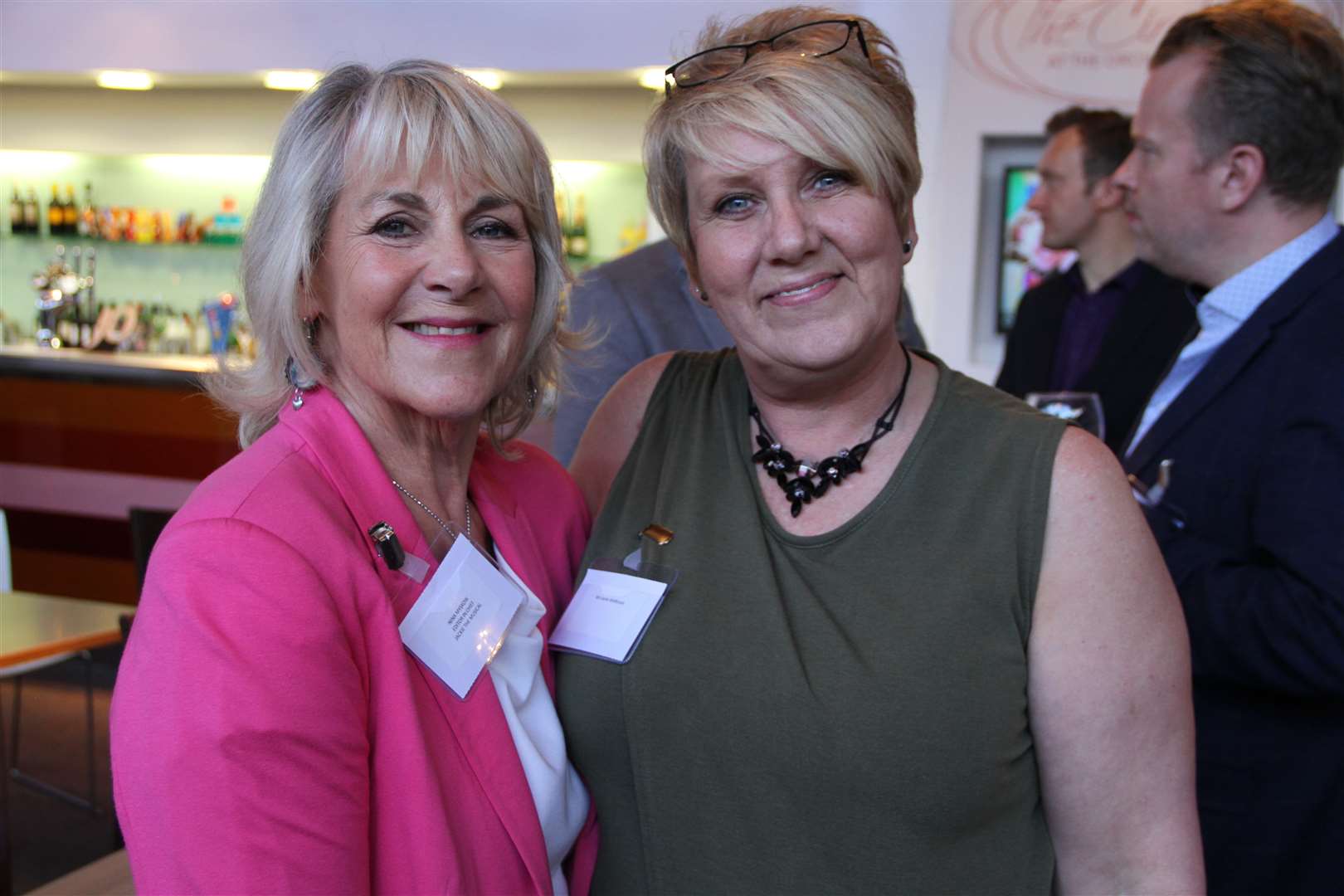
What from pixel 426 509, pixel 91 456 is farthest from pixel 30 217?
pixel 426 509

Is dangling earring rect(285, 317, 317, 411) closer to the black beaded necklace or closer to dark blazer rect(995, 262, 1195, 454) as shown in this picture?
the black beaded necklace

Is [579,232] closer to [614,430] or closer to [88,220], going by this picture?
[88,220]

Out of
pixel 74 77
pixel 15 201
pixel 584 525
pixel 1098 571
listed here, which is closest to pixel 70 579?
pixel 74 77

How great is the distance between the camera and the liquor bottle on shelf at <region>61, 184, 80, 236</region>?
8.34m

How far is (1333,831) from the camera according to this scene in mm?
1943

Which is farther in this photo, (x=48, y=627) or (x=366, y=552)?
(x=48, y=627)

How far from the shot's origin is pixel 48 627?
10.3 feet

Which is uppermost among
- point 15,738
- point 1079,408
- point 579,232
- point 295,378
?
point 579,232

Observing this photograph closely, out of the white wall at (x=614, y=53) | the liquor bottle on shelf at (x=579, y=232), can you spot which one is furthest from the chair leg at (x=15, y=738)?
the liquor bottle on shelf at (x=579, y=232)

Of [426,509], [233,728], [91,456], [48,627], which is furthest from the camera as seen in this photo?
[91,456]

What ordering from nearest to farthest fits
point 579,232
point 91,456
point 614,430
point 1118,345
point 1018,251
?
1. point 614,430
2. point 1118,345
3. point 1018,251
4. point 91,456
5. point 579,232

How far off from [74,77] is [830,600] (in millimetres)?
7423

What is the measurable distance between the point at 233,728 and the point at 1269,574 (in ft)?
5.20

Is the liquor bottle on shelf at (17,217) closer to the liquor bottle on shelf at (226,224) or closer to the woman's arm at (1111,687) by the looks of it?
the liquor bottle on shelf at (226,224)
